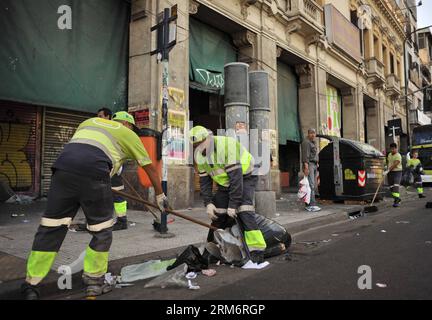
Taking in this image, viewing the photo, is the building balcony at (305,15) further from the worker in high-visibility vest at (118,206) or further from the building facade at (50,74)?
the worker in high-visibility vest at (118,206)

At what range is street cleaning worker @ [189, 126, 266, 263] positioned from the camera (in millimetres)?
4137

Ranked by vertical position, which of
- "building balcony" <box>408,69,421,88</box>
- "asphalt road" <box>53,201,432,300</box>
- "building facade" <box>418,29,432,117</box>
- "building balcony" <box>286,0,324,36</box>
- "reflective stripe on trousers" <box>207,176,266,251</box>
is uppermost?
"building facade" <box>418,29,432,117</box>

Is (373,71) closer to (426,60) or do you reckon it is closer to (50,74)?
(50,74)

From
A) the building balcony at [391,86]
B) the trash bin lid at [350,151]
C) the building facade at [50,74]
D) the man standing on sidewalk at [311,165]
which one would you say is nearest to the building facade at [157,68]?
the building facade at [50,74]

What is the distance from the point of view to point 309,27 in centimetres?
1420

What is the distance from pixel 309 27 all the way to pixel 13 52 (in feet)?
36.0

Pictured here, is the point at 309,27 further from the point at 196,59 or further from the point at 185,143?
the point at 185,143

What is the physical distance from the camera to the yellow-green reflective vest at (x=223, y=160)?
412 centimetres

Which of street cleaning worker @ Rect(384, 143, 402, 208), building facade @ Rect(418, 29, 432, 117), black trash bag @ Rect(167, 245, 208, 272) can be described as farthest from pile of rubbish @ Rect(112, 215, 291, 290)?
building facade @ Rect(418, 29, 432, 117)

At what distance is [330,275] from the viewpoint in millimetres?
3637

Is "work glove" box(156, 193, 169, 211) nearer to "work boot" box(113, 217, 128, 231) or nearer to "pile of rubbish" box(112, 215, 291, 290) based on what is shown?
"pile of rubbish" box(112, 215, 291, 290)

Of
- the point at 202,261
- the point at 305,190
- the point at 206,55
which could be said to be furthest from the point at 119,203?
the point at 206,55

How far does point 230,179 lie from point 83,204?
1.67m
